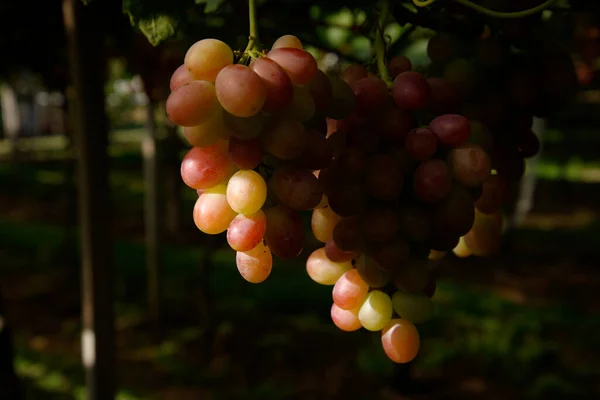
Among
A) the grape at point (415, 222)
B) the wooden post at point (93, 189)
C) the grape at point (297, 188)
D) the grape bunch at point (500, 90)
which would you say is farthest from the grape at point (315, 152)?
the wooden post at point (93, 189)

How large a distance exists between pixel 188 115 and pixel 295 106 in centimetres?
9

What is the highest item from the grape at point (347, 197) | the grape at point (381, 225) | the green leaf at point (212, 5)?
the green leaf at point (212, 5)

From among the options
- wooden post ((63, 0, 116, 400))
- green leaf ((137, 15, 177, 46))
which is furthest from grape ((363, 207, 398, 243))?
wooden post ((63, 0, 116, 400))

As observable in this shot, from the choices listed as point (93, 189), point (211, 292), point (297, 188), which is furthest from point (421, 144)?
point (211, 292)

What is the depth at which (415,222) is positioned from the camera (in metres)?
0.62

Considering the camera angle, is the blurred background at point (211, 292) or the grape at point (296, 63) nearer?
the grape at point (296, 63)

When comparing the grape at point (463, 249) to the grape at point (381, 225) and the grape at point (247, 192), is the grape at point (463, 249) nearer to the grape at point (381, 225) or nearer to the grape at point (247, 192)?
the grape at point (381, 225)

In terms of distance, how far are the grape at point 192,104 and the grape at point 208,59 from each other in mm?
10

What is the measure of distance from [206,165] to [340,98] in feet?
0.44

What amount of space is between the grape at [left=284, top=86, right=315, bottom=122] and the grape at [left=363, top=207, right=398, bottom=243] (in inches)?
5.2

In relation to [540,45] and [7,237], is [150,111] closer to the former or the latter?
[540,45]

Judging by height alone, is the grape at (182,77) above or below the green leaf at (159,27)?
above

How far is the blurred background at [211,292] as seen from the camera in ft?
4.52

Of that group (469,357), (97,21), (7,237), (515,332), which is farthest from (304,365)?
(7,237)
